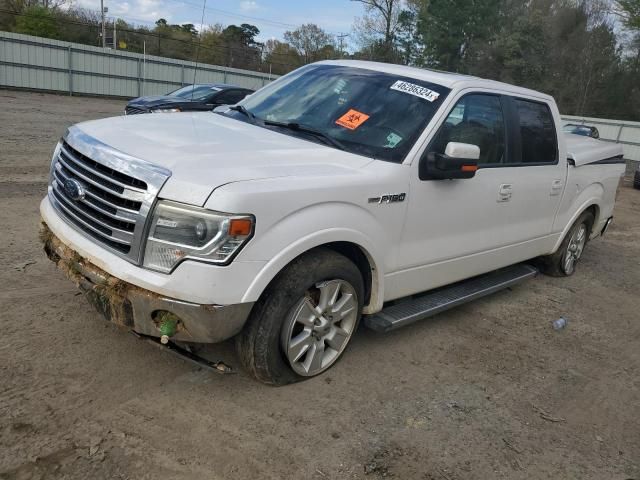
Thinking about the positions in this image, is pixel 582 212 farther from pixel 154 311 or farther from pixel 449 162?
pixel 154 311

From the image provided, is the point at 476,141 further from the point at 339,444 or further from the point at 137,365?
the point at 137,365

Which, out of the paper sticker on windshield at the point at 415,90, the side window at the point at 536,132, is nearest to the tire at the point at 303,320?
the paper sticker on windshield at the point at 415,90

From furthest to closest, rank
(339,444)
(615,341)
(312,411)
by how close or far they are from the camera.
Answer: (615,341) → (312,411) → (339,444)

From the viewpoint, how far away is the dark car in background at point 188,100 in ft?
40.7

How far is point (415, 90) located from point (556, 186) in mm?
2162

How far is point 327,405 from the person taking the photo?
10.9 feet

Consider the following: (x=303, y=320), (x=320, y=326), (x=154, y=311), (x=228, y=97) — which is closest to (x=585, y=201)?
(x=320, y=326)

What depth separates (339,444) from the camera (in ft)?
9.75

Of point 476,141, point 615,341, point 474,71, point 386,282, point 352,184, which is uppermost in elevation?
point 474,71

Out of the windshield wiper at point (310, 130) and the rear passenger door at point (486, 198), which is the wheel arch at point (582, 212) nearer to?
the rear passenger door at point (486, 198)

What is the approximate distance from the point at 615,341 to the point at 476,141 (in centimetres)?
226

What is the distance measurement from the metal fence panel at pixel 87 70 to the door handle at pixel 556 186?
22.1 meters

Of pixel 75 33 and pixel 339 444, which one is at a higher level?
pixel 75 33

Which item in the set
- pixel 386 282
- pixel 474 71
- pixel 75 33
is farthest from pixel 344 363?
pixel 474 71
